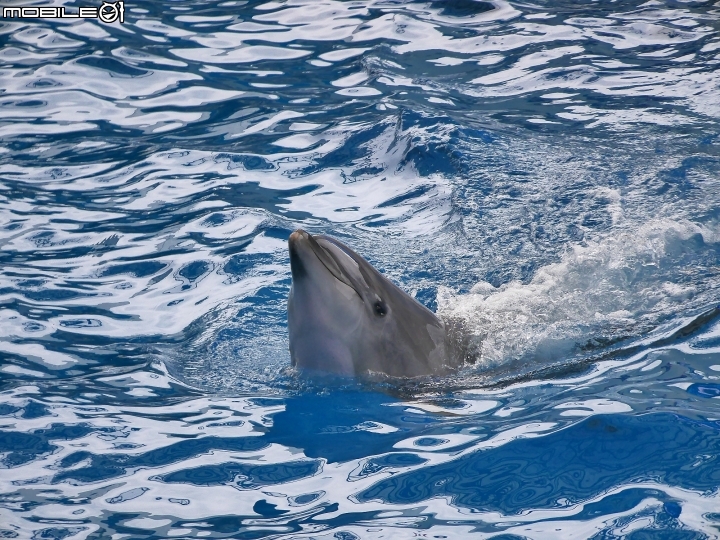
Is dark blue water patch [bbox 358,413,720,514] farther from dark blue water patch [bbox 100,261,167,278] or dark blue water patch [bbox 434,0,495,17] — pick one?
dark blue water patch [bbox 434,0,495,17]

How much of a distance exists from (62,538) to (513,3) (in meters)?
11.6

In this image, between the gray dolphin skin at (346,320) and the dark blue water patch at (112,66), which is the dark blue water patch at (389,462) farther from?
the dark blue water patch at (112,66)

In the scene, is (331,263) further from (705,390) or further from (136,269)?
(136,269)

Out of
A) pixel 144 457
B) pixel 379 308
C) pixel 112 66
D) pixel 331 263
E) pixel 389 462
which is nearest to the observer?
pixel 389 462

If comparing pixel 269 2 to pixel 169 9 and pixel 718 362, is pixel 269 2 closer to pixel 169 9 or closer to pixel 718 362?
pixel 169 9

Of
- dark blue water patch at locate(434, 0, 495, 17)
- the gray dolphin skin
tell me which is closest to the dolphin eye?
the gray dolphin skin

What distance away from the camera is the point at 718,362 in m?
5.41

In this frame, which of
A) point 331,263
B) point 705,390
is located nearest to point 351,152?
point 331,263

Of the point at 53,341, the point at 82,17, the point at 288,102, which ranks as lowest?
the point at 53,341

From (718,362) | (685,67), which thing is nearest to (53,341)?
(718,362)

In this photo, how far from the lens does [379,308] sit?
5379mm

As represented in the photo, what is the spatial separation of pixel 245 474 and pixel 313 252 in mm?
1221

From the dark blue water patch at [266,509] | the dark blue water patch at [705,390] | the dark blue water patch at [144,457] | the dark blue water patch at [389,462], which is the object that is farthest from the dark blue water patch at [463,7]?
the dark blue water patch at [266,509]

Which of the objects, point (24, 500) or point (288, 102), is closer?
point (24, 500)
